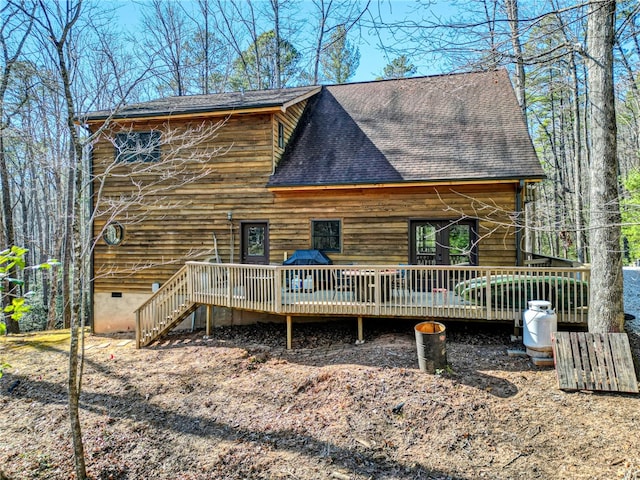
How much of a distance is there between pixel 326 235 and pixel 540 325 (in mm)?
5423

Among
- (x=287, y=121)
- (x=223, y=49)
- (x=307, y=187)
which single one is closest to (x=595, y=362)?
(x=307, y=187)

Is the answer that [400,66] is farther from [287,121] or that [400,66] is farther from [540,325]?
[287,121]

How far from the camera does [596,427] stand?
174 inches

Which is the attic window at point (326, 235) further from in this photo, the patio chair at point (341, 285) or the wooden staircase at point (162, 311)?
the wooden staircase at point (162, 311)

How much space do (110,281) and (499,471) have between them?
10783mm

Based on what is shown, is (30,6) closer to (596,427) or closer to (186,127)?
(186,127)

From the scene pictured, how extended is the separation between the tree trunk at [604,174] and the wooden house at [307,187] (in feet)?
9.74

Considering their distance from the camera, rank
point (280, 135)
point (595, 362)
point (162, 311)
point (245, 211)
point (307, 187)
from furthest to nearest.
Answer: point (280, 135)
point (245, 211)
point (307, 187)
point (162, 311)
point (595, 362)

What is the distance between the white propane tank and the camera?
5.97 meters

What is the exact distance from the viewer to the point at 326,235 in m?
9.99

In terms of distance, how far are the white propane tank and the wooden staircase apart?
6.97 meters

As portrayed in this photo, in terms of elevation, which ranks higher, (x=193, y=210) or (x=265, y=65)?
(x=265, y=65)

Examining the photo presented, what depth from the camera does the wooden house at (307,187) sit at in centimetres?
907

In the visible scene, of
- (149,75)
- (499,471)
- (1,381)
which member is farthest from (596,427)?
(1,381)
